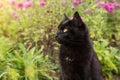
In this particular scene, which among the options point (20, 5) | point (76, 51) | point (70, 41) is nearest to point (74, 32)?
point (70, 41)

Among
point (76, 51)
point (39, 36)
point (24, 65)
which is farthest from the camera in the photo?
point (39, 36)

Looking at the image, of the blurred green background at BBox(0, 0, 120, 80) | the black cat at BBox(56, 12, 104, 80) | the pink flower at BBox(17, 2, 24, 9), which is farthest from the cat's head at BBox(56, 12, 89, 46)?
the pink flower at BBox(17, 2, 24, 9)

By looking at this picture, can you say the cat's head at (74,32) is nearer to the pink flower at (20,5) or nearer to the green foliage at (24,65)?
the green foliage at (24,65)

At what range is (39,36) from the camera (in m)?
6.28

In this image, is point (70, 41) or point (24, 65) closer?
point (70, 41)

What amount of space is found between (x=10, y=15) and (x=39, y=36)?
74cm

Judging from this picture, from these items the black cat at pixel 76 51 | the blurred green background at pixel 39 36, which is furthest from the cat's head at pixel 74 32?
the blurred green background at pixel 39 36

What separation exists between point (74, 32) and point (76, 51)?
12.8 inches

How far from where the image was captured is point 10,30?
21.1 ft

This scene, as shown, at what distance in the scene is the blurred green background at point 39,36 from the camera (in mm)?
5992

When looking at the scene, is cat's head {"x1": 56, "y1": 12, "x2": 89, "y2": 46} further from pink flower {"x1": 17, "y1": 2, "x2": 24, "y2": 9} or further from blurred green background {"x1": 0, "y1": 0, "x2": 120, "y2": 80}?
pink flower {"x1": 17, "y1": 2, "x2": 24, "y2": 9}

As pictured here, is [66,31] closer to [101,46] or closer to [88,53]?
[88,53]

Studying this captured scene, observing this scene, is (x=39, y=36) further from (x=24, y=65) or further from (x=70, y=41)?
(x=70, y=41)

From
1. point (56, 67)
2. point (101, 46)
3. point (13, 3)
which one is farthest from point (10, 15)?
point (101, 46)
